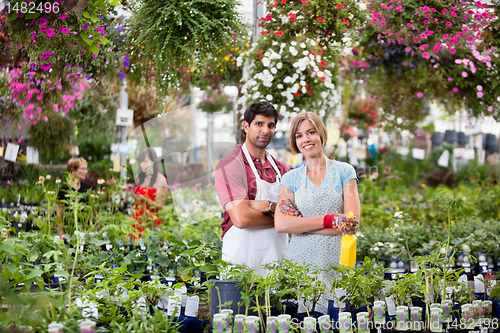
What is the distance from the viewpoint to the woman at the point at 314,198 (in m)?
1.71

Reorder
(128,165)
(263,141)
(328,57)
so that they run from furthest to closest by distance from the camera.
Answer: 1. (128,165)
2. (328,57)
3. (263,141)

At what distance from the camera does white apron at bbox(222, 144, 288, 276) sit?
72.2 inches

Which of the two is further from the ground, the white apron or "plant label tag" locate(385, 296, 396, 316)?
the white apron

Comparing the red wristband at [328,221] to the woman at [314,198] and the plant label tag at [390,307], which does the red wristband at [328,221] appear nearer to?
the woman at [314,198]

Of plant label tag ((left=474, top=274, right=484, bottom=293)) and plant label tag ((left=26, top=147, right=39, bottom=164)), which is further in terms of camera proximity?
plant label tag ((left=26, top=147, right=39, bottom=164))

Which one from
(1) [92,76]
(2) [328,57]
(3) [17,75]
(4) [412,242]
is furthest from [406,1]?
(3) [17,75]

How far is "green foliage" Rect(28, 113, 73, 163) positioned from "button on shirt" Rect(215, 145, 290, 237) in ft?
6.92

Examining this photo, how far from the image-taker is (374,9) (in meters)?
2.99

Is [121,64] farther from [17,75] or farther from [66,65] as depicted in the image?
[17,75]

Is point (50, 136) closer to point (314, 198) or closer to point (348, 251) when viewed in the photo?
point (314, 198)

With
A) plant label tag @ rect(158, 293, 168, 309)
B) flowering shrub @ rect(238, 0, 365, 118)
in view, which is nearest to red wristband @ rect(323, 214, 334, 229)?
plant label tag @ rect(158, 293, 168, 309)

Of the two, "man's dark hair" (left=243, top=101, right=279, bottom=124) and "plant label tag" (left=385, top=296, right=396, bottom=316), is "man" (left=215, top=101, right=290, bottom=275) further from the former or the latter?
"plant label tag" (left=385, top=296, right=396, bottom=316)

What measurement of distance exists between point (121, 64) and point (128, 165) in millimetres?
2290

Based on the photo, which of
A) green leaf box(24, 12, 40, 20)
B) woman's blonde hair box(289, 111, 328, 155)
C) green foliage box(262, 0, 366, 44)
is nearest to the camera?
A: woman's blonde hair box(289, 111, 328, 155)
